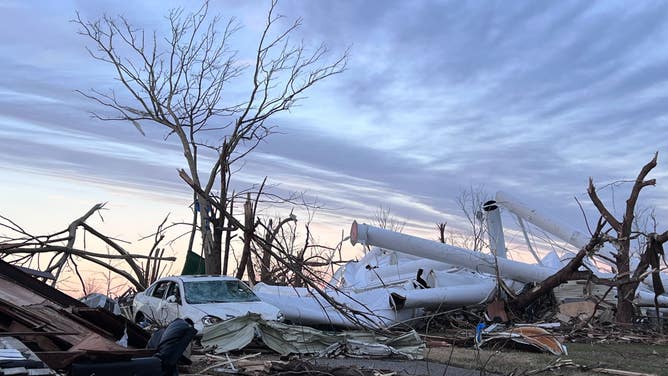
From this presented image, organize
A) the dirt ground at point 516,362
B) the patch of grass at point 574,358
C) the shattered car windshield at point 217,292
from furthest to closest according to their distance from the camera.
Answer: the shattered car windshield at point 217,292
the patch of grass at point 574,358
the dirt ground at point 516,362

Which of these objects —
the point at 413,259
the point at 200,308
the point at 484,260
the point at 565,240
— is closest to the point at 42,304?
the point at 200,308

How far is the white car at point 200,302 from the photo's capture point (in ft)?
41.6

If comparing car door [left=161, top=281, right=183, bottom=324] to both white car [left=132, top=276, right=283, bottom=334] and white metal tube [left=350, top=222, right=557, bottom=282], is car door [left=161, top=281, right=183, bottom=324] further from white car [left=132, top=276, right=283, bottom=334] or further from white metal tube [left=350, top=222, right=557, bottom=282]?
white metal tube [left=350, top=222, right=557, bottom=282]

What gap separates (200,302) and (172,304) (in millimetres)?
612

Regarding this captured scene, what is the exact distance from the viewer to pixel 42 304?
8102mm

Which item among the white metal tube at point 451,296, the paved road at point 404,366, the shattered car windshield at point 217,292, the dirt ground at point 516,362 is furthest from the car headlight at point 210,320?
the white metal tube at point 451,296

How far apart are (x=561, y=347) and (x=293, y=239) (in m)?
15.6

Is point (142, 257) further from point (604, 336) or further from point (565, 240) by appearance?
point (565, 240)

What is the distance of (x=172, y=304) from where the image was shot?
13344 mm

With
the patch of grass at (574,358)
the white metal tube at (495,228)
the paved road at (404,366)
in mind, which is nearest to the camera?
the paved road at (404,366)

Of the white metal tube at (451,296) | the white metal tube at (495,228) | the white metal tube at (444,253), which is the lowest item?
the white metal tube at (451,296)

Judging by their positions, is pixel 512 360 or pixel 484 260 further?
pixel 484 260

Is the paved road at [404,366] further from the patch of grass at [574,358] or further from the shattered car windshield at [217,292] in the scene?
the shattered car windshield at [217,292]

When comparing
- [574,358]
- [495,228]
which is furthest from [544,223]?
[574,358]
